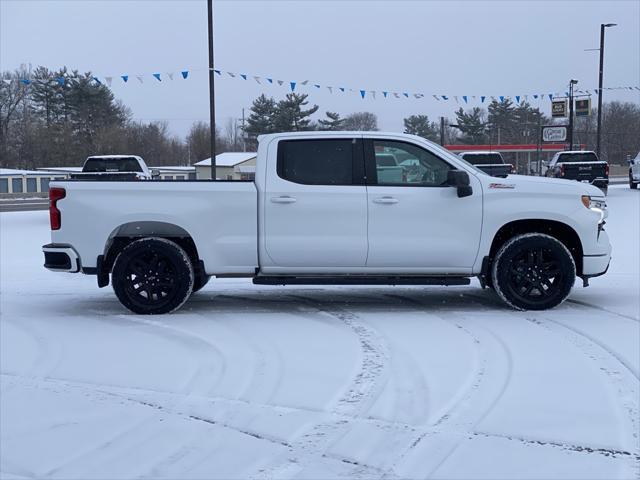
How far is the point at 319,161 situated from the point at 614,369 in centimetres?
353

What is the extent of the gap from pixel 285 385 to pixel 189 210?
115 inches

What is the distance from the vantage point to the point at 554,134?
49.6 m

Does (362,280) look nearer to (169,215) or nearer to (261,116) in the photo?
(169,215)

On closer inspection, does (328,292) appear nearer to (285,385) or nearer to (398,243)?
(398,243)

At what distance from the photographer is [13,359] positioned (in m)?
6.24

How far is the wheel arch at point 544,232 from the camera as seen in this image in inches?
309

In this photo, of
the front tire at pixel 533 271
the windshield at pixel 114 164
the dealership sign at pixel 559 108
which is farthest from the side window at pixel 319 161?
the dealership sign at pixel 559 108

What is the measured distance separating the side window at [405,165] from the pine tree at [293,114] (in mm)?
33746

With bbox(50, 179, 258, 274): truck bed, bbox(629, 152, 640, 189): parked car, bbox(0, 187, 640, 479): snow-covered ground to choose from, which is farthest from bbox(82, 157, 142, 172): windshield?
bbox(629, 152, 640, 189): parked car

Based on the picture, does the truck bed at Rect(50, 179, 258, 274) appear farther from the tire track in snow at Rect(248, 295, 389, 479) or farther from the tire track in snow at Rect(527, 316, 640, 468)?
the tire track in snow at Rect(527, 316, 640, 468)

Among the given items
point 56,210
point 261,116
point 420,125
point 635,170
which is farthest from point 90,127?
point 56,210

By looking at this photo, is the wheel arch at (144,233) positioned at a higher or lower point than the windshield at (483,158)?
lower

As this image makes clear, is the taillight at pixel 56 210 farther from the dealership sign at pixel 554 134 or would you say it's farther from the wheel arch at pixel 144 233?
the dealership sign at pixel 554 134

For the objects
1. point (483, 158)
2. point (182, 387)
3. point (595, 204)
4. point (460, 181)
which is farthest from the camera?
point (483, 158)
